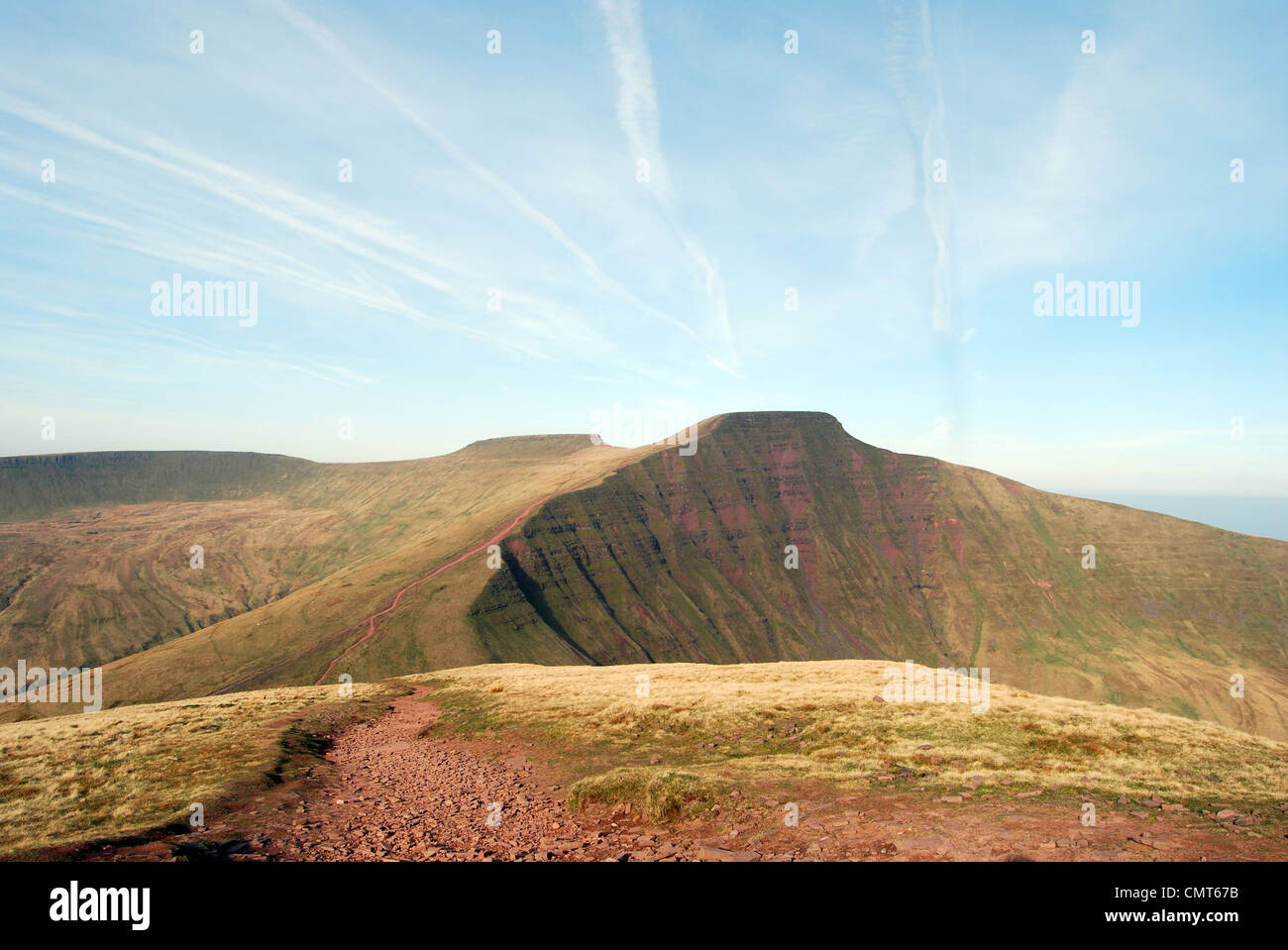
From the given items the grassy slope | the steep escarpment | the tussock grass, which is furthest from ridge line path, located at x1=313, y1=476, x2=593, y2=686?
the tussock grass

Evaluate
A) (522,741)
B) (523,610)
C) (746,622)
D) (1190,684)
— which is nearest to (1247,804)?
(522,741)

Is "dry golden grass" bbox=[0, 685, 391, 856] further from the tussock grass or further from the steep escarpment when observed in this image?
the steep escarpment

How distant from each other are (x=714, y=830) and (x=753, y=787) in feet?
11.2

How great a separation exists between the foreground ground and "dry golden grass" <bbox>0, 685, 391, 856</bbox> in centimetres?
65

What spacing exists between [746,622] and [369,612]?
338 feet

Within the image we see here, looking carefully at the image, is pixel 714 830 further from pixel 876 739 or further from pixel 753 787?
pixel 876 739

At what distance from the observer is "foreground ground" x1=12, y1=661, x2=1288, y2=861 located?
51.2 ft

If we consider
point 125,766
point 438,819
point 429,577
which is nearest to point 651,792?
point 438,819

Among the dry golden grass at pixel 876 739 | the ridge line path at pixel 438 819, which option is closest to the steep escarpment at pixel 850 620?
the dry golden grass at pixel 876 739

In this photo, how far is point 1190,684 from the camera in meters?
164

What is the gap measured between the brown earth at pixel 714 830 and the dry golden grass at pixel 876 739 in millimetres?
2398
